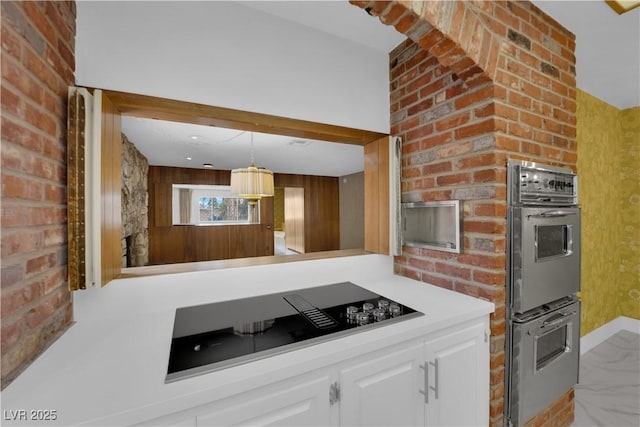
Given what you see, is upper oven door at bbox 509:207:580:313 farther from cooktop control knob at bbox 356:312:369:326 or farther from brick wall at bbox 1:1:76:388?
brick wall at bbox 1:1:76:388

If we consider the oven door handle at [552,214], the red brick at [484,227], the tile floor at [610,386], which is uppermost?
the oven door handle at [552,214]

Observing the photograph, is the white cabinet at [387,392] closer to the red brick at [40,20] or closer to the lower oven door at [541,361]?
the lower oven door at [541,361]

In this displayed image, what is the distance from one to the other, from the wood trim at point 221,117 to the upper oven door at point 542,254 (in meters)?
1.04

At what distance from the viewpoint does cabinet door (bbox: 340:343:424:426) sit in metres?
0.97

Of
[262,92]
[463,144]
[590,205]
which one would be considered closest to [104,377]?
[262,92]

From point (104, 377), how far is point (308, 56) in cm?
177

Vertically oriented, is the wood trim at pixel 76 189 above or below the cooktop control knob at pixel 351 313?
above

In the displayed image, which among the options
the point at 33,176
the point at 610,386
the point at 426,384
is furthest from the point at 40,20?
the point at 610,386

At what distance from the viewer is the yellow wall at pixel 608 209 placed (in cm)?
254

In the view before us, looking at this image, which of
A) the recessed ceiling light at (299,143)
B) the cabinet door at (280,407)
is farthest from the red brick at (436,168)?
the recessed ceiling light at (299,143)

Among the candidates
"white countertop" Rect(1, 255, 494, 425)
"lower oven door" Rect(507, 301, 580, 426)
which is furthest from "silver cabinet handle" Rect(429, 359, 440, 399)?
"lower oven door" Rect(507, 301, 580, 426)

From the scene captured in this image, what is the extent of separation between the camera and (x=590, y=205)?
2576mm

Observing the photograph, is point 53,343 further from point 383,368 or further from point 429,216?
point 429,216

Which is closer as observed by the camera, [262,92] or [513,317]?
[513,317]
